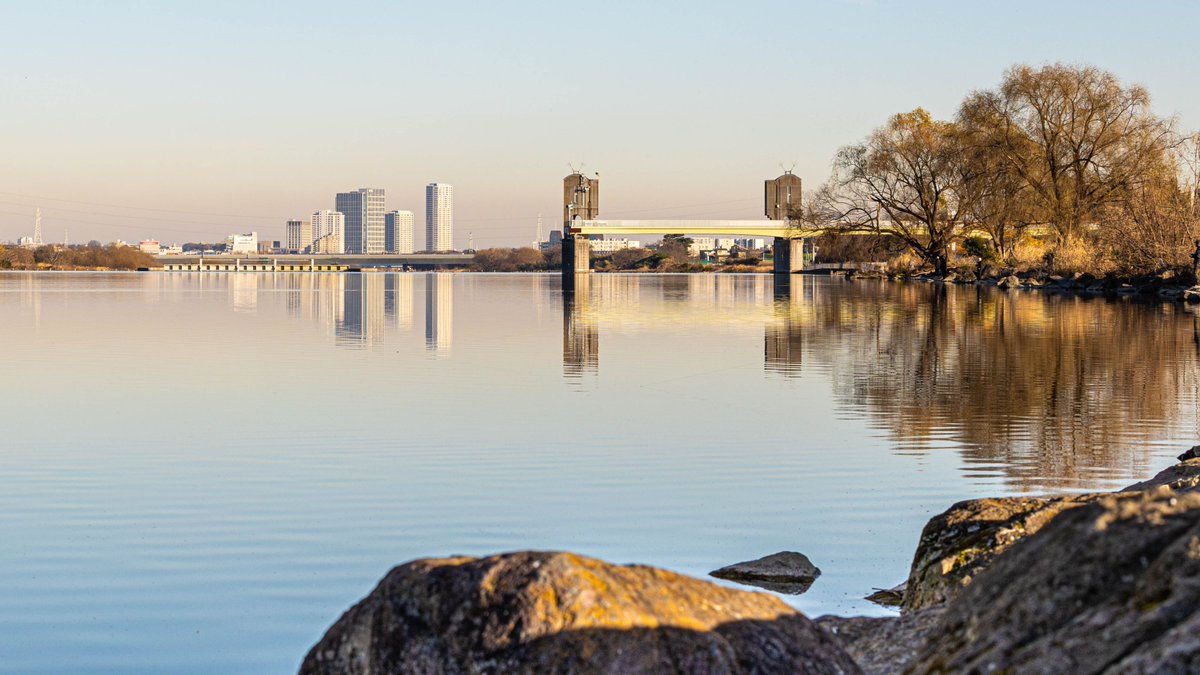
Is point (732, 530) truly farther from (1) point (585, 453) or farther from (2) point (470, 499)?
(1) point (585, 453)

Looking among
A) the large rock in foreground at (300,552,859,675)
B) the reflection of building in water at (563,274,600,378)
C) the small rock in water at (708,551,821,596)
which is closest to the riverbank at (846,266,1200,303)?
the reflection of building in water at (563,274,600,378)

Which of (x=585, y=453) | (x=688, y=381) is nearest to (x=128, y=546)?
(x=585, y=453)

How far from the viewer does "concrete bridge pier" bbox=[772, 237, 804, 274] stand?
13138cm

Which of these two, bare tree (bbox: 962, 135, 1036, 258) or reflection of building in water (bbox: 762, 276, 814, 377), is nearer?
reflection of building in water (bbox: 762, 276, 814, 377)

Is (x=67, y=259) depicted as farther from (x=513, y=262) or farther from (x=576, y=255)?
(x=576, y=255)

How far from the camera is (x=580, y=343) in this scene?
2812 centimetres

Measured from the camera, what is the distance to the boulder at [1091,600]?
10.7 ft

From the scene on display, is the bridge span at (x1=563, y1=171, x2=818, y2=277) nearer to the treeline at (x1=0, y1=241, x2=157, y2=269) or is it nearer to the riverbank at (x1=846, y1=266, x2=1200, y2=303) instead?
the riverbank at (x1=846, y1=266, x2=1200, y2=303)

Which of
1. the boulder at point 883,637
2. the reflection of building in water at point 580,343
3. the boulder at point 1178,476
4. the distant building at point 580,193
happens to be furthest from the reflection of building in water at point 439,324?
the distant building at point 580,193

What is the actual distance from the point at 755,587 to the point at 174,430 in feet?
29.1

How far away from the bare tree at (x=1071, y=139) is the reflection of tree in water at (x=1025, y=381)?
2688 centimetres

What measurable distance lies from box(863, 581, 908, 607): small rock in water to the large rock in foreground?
12.2 feet

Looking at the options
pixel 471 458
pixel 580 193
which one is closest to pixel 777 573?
pixel 471 458

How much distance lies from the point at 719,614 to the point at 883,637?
166cm
